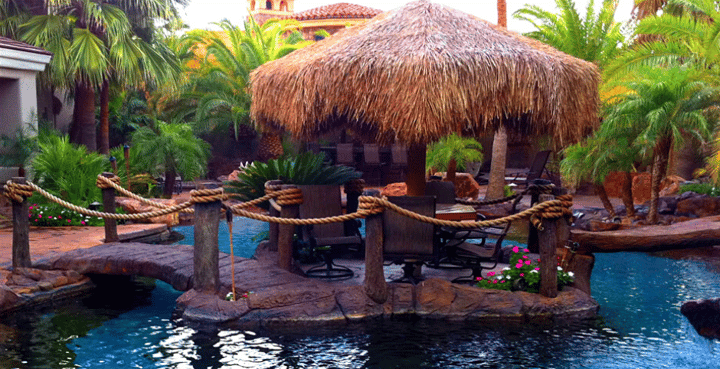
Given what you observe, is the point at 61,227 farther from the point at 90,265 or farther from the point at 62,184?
the point at 90,265

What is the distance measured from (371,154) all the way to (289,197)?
51.2ft

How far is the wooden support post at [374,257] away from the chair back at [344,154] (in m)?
15.9

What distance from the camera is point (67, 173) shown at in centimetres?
1153

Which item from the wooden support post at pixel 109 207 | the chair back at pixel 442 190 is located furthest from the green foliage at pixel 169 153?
the chair back at pixel 442 190

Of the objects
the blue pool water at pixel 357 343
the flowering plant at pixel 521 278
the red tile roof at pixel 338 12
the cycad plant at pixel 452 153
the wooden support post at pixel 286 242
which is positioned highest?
the red tile roof at pixel 338 12

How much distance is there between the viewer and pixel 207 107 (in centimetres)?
2067

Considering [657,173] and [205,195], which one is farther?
[657,173]

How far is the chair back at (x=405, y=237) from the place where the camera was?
6176mm

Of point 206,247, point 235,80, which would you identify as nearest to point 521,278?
point 206,247

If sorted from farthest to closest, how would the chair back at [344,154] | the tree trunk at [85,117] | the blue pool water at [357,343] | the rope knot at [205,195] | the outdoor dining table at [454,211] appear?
1. the chair back at [344,154]
2. the tree trunk at [85,117]
3. the outdoor dining table at [454,211]
4. the rope knot at [205,195]
5. the blue pool water at [357,343]

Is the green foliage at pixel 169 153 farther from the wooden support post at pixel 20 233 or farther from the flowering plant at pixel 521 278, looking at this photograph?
the flowering plant at pixel 521 278

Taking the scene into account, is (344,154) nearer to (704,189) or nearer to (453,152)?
(453,152)

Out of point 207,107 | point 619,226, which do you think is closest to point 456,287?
point 619,226

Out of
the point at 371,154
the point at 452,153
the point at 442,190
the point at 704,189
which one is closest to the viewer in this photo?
the point at 442,190
